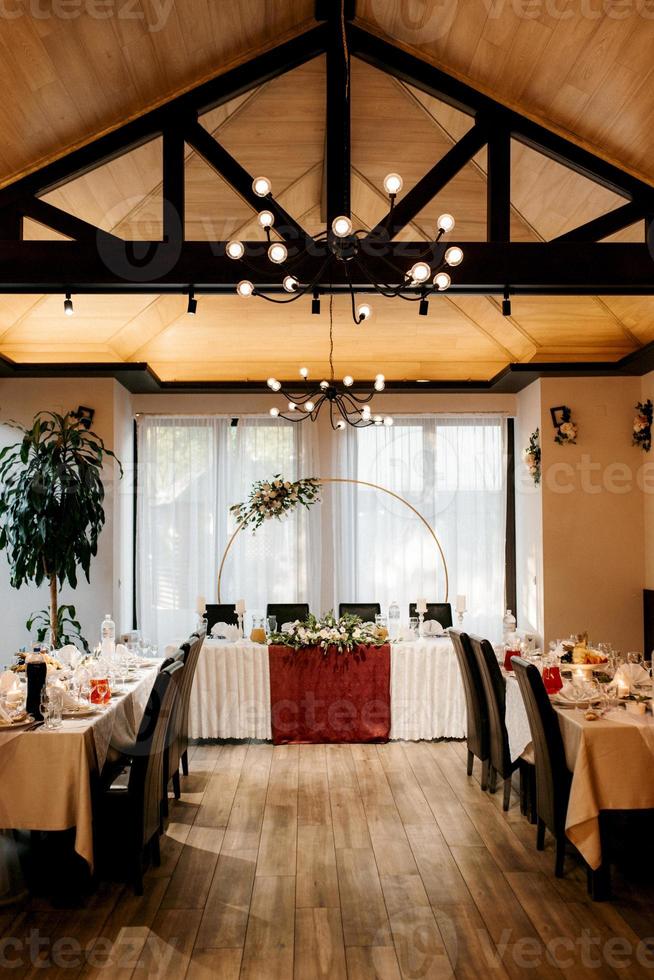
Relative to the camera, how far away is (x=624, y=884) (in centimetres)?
365

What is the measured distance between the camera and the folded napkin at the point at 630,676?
4.16 m

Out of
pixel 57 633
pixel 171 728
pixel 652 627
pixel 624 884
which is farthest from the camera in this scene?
pixel 652 627

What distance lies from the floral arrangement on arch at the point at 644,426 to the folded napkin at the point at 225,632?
13.0ft

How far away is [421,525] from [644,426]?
2.34 m

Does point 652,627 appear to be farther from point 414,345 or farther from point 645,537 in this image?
point 414,345

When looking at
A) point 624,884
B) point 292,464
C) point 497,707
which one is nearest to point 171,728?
point 497,707

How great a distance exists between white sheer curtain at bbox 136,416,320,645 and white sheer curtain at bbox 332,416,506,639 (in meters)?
0.38

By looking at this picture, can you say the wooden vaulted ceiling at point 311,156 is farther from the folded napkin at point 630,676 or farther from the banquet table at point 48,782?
the banquet table at point 48,782

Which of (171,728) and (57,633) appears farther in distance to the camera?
(57,633)

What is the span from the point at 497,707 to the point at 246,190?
11.4 feet

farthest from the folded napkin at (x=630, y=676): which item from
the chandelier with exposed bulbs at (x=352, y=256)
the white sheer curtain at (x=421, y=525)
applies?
the white sheer curtain at (x=421, y=525)

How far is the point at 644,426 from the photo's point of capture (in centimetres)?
703

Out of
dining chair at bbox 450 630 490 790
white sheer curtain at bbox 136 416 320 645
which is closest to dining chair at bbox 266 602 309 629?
white sheer curtain at bbox 136 416 320 645

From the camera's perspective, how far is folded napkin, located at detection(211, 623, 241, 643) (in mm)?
6262
